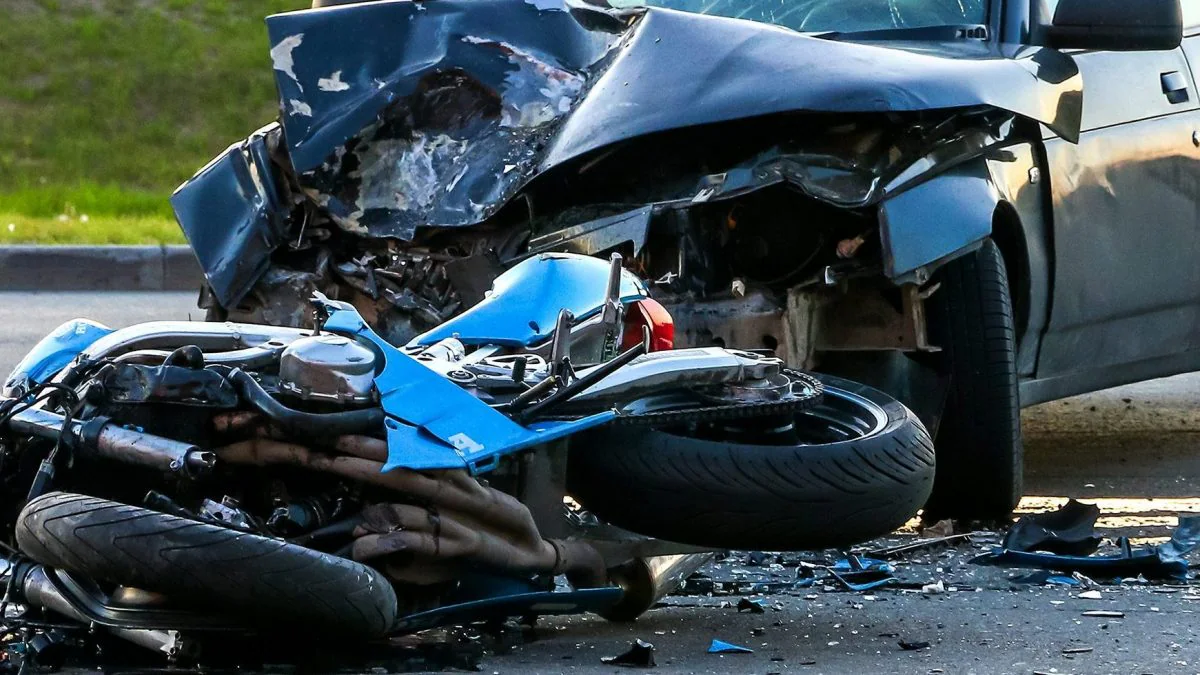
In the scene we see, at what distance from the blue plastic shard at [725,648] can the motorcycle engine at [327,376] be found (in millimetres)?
809

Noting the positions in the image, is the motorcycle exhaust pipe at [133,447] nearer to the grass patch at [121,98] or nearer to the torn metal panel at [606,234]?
the torn metal panel at [606,234]

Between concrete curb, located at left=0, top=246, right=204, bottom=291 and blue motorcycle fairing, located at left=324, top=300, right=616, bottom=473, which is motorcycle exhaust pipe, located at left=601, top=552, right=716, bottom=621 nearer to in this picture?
blue motorcycle fairing, located at left=324, top=300, right=616, bottom=473

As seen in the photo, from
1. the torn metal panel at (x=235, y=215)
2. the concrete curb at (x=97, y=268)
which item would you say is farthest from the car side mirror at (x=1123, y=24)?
the concrete curb at (x=97, y=268)

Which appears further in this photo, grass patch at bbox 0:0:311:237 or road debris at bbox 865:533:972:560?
grass patch at bbox 0:0:311:237

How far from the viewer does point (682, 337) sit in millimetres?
4465

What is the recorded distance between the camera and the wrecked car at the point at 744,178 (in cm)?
446

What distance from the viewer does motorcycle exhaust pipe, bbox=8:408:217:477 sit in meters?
3.06

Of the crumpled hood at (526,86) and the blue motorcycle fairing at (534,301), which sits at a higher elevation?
the crumpled hood at (526,86)

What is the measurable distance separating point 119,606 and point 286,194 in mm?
2030

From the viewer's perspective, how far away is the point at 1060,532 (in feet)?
15.4

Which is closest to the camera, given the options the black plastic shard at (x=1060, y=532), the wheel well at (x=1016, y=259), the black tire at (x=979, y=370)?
the black plastic shard at (x=1060, y=532)

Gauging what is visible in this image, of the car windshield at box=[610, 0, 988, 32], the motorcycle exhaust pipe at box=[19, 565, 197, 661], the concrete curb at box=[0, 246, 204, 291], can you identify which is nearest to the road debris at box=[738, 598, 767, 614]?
the motorcycle exhaust pipe at box=[19, 565, 197, 661]

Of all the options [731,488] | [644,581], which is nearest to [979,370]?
[644,581]

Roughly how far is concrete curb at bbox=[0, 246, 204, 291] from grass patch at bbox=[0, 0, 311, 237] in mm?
1337
